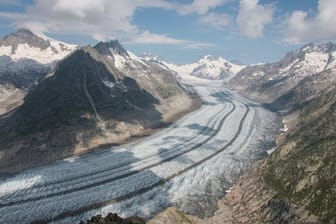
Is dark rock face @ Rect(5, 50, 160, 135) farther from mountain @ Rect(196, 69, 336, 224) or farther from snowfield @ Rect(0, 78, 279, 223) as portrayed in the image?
mountain @ Rect(196, 69, 336, 224)

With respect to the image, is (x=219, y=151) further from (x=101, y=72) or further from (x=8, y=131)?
(x=101, y=72)

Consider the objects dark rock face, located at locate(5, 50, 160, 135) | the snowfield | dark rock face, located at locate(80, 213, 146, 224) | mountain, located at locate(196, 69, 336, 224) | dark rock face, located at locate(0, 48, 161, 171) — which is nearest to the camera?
dark rock face, located at locate(80, 213, 146, 224)

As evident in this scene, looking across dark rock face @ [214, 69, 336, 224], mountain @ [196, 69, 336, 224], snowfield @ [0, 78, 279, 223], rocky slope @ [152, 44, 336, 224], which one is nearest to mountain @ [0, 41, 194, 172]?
snowfield @ [0, 78, 279, 223]

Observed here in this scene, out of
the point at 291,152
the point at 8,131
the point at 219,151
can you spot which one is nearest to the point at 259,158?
the point at 219,151

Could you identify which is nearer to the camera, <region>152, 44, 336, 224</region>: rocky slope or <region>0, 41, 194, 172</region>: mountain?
<region>152, 44, 336, 224</region>: rocky slope

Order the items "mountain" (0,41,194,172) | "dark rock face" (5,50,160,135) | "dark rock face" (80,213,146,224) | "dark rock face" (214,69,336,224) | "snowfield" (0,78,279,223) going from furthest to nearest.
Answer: "dark rock face" (5,50,160,135)
"mountain" (0,41,194,172)
"snowfield" (0,78,279,223)
"dark rock face" (214,69,336,224)
"dark rock face" (80,213,146,224)

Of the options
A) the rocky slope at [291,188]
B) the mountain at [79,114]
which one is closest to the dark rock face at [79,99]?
the mountain at [79,114]
